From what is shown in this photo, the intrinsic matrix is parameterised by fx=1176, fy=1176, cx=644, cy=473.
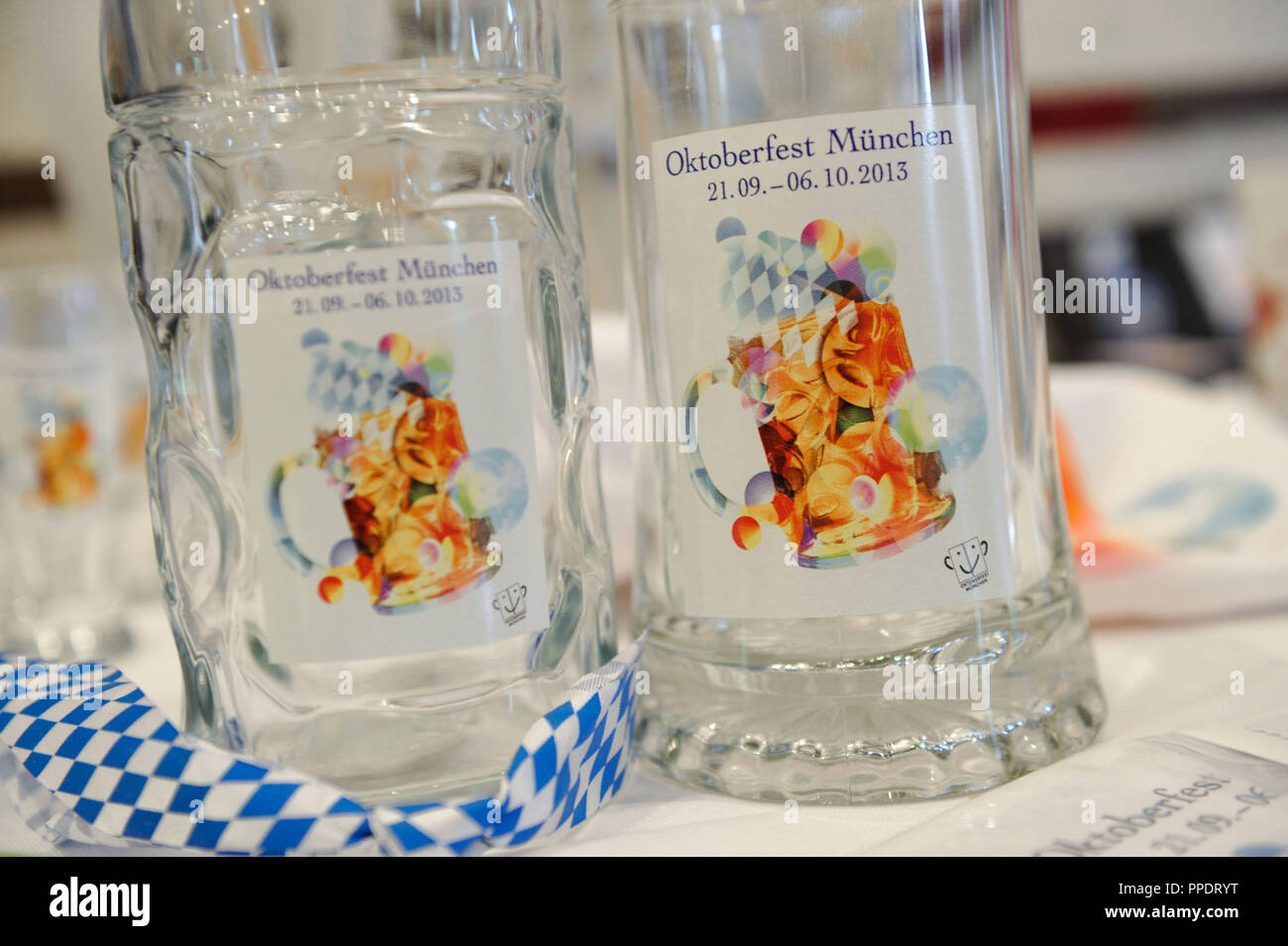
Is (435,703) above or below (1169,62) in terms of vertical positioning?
below

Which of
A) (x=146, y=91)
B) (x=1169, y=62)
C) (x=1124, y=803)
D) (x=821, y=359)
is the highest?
(x=1169, y=62)

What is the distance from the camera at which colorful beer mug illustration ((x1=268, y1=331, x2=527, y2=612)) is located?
347mm

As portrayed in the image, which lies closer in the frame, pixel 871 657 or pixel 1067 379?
pixel 871 657

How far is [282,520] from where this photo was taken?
0.35 m

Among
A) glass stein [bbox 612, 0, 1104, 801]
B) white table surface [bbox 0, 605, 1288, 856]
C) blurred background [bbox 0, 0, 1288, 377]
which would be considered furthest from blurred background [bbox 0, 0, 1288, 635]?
glass stein [bbox 612, 0, 1104, 801]

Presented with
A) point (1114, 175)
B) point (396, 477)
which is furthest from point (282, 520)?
point (1114, 175)

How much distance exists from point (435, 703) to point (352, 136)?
0.58 ft

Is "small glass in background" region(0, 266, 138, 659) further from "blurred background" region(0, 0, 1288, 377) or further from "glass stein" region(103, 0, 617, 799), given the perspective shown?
"blurred background" region(0, 0, 1288, 377)

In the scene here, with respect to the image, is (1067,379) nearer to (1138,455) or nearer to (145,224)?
(1138,455)

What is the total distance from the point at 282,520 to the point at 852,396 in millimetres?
175

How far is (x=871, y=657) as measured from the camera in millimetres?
365

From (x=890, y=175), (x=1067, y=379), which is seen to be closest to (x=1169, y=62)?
(x=1067, y=379)

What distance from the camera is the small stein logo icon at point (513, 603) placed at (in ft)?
1.18

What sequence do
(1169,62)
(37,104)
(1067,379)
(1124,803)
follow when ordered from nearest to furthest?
(1124,803) → (1067,379) → (37,104) → (1169,62)
